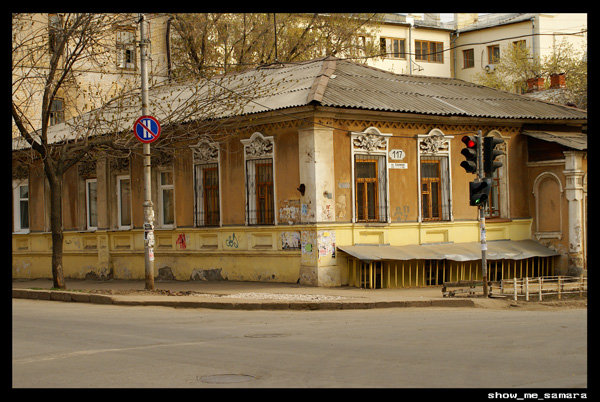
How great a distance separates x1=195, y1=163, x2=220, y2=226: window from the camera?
79.7ft

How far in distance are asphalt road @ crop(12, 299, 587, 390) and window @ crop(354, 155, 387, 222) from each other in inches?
241

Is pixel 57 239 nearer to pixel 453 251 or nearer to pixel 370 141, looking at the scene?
pixel 370 141

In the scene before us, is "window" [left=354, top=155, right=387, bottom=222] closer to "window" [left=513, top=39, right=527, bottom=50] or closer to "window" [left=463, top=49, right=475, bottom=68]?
"window" [left=513, top=39, right=527, bottom=50]

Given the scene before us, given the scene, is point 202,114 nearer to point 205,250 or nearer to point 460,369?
point 205,250

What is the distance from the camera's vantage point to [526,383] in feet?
26.9

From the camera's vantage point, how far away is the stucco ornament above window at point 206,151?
24.0 meters

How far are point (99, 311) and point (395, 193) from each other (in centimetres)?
899

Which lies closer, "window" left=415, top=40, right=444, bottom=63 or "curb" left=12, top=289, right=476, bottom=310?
"curb" left=12, top=289, right=476, bottom=310

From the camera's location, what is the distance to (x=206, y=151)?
24.3m

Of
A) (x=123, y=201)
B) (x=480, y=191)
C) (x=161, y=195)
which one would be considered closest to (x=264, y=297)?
(x=480, y=191)

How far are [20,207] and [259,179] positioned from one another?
43.0ft

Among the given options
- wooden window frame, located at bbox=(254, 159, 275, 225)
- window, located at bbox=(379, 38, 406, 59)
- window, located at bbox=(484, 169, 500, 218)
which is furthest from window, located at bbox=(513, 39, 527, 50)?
wooden window frame, located at bbox=(254, 159, 275, 225)

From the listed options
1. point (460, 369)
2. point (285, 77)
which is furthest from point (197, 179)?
point (460, 369)

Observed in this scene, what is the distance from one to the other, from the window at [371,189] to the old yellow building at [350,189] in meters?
0.03
